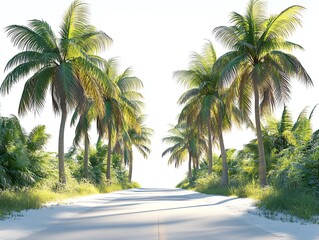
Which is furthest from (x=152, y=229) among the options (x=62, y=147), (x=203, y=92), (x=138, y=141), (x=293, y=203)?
(x=138, y=141)

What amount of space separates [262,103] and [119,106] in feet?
43.7

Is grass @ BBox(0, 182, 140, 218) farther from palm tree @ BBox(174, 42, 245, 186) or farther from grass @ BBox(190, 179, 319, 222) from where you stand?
palm tree @ BBox(174, 42, 245, 186)

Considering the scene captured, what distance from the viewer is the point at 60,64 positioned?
23.9 metres

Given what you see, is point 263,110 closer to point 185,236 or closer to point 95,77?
point 95,77

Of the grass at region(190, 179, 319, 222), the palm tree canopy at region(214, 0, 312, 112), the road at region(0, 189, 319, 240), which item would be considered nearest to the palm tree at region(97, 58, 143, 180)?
the palm tree canopy at region(214, 0, 312, 112)

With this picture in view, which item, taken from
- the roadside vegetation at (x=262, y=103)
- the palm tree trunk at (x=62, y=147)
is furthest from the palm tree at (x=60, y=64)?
the roadside vegetation at (x=262, y=103)

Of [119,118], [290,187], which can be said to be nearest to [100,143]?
[119,118]

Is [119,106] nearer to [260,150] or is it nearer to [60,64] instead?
[60,64]

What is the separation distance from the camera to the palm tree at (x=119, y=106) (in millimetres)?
35531

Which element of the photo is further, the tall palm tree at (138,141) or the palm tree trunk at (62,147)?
the tall palm tree at (138,141)

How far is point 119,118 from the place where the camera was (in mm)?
35594

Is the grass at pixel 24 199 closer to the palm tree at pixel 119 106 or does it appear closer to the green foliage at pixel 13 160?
the green foliage at pixel 13 160

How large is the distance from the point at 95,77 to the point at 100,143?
24292mm

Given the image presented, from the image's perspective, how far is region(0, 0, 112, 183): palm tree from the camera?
23297 mm
